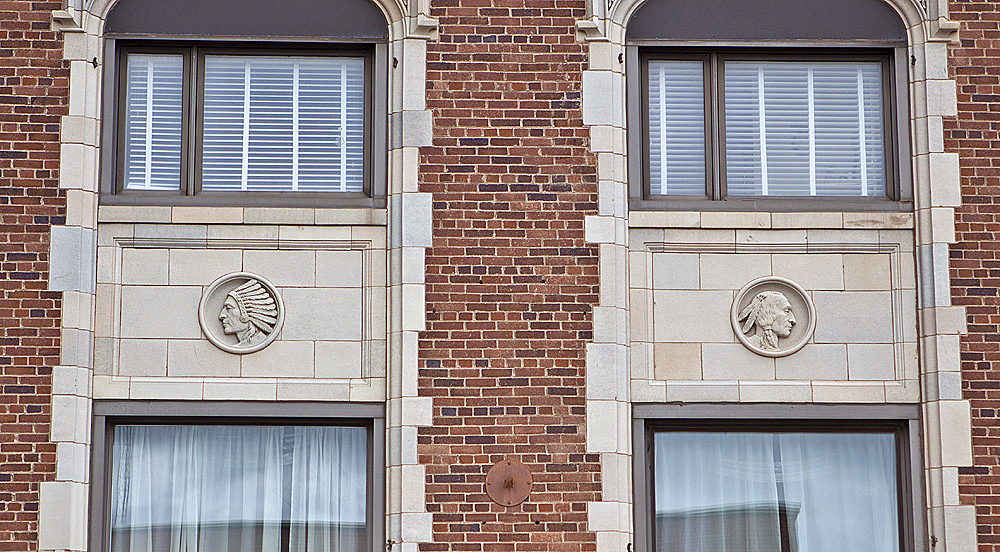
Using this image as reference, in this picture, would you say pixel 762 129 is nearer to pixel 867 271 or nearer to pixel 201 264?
pixel 867 271

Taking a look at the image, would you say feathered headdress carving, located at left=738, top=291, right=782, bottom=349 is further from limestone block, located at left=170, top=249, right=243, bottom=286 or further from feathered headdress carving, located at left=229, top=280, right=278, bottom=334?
limestone block, located at left=170, top=249, right=243, bottom=286

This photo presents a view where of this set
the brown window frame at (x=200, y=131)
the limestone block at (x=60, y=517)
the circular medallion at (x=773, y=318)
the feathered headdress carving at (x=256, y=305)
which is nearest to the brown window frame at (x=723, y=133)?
the circular medallion at (x=773, y=318)

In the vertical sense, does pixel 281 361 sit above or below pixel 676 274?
below

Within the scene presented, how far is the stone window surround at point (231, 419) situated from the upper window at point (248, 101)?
1.74 metres

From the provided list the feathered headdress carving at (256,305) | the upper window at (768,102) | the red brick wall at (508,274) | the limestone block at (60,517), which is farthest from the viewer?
the upper window at (768,102)

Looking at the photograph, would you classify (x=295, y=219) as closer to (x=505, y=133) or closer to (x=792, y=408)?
(x=505, y=133)

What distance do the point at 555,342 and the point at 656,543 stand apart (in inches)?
70.7

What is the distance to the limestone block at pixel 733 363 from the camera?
1063 cm

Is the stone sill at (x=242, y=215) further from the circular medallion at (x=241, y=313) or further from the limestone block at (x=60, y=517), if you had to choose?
the limestone block at (x=60, y=517)

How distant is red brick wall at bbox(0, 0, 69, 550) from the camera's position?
10141 millimetres

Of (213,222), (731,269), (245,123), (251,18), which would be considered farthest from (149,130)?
(731,269)

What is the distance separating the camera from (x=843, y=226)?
1084 cm

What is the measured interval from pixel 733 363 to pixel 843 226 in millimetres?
1468

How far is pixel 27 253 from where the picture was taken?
10.5m
